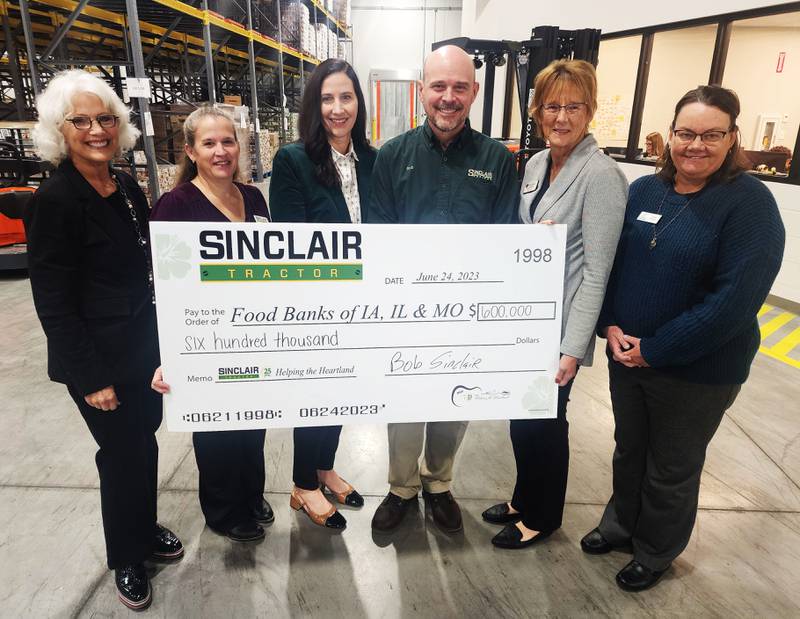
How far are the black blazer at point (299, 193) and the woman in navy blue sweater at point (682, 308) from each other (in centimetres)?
111

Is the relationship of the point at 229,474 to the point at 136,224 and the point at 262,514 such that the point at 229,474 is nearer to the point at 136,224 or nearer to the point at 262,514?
the point at 262,514

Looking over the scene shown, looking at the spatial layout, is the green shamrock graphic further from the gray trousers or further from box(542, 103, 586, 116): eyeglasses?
the gray trousers

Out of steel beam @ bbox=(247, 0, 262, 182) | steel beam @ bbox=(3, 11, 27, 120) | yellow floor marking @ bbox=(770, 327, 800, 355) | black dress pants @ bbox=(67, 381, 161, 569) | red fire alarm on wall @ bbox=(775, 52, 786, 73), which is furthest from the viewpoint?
steel beam @ bbox=(247, 0, 262, 182)

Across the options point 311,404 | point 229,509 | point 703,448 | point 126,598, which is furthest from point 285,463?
point 703,448

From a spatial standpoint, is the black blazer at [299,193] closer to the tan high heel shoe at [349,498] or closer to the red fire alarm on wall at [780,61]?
the tan high heel shoe at [349,498]

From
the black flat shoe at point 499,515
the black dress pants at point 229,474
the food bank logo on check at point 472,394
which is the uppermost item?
the food bank logo on check at point 472,394

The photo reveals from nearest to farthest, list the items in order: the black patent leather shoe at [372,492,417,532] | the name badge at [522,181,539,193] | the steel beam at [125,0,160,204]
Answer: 1. the name badge at [522,181,539,193]
2. the black patent leather shoe at [372,492,417,532]
3. the steel beam at [125,0,160,204]

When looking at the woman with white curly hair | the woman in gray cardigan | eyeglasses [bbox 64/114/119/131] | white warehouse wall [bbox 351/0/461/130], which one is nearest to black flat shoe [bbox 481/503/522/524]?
the woman in gray cardigan

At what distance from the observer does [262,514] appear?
2.41 metres

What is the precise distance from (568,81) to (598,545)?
1.94m

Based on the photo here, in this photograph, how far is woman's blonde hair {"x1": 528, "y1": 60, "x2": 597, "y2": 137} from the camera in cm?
169

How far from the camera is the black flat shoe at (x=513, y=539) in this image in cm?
228

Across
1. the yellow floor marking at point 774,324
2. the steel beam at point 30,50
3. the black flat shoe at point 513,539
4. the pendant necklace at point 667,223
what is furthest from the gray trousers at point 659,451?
the steel beam at point 30,50
